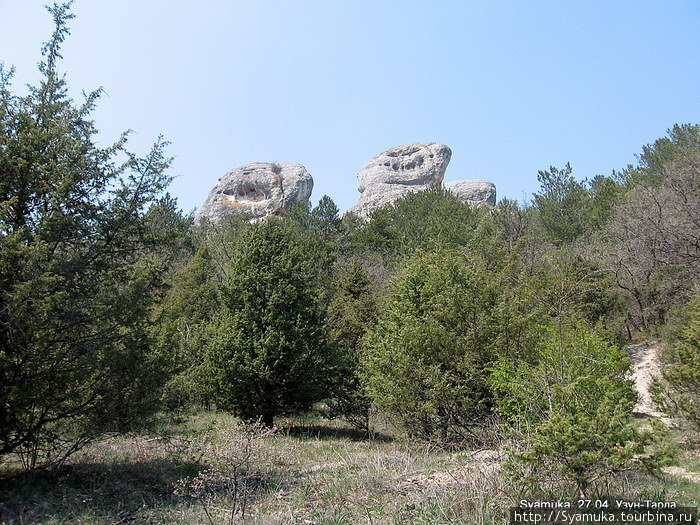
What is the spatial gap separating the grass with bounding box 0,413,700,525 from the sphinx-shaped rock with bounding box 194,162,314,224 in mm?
56527

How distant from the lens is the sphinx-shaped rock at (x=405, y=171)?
7381 cm

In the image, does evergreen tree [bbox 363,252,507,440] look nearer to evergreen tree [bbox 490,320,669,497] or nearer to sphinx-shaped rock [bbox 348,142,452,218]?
evergreen tree [bbox 490,320,669,497]

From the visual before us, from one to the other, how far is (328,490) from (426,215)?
30733mm

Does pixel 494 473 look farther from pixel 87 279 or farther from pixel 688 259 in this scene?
pixel 688 259

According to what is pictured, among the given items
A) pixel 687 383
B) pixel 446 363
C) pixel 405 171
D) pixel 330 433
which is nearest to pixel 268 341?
pixel 330 433

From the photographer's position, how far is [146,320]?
8.41 m

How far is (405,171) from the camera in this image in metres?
76.0

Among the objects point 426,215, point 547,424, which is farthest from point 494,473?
point 426,215

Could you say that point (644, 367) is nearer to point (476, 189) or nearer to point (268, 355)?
point (268, 355)

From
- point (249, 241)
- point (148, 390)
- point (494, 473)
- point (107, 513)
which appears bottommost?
point (107, 513)

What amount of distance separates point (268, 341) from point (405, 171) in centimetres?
6476

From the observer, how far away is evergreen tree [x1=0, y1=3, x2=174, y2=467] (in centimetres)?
676

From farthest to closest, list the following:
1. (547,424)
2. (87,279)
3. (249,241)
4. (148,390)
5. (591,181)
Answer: (591,181), (249,241), (148,390), (87,279), (547,424)

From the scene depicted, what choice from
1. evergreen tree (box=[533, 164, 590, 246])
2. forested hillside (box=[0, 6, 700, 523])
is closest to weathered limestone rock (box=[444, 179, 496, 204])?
evergreen tree (box=[533, 164, 590, 246])
